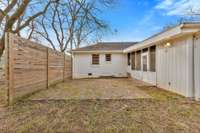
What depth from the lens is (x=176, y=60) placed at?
25.3 ft

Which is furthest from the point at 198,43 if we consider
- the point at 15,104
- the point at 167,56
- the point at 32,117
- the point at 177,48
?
the point at 15,104

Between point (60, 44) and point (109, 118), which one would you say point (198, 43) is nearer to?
point (109, 118)

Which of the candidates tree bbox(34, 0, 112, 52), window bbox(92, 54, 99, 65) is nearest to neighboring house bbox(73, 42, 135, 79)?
window bbox(92, 54, 99, 65)

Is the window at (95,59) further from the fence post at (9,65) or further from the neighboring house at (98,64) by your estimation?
the fence post at (9,65)

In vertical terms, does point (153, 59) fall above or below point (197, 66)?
above

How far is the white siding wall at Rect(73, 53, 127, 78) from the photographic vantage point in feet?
54.9

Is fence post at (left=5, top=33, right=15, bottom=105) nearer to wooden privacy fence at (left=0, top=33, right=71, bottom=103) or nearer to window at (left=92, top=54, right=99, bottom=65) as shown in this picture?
wooden privacy fence at (left=0, top=33, right=71, bottom=103)

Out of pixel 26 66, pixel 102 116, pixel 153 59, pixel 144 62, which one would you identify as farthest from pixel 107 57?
pixel 102 116

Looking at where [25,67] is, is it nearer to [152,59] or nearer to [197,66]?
[197,66]

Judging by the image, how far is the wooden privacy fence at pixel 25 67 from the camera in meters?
5.52

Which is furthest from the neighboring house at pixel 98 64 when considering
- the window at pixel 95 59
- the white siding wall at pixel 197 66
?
the white siding wall at pixel 197 66

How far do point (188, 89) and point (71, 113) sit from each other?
179 inches

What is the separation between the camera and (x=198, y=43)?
20.6 feet

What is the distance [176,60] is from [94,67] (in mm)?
9825
